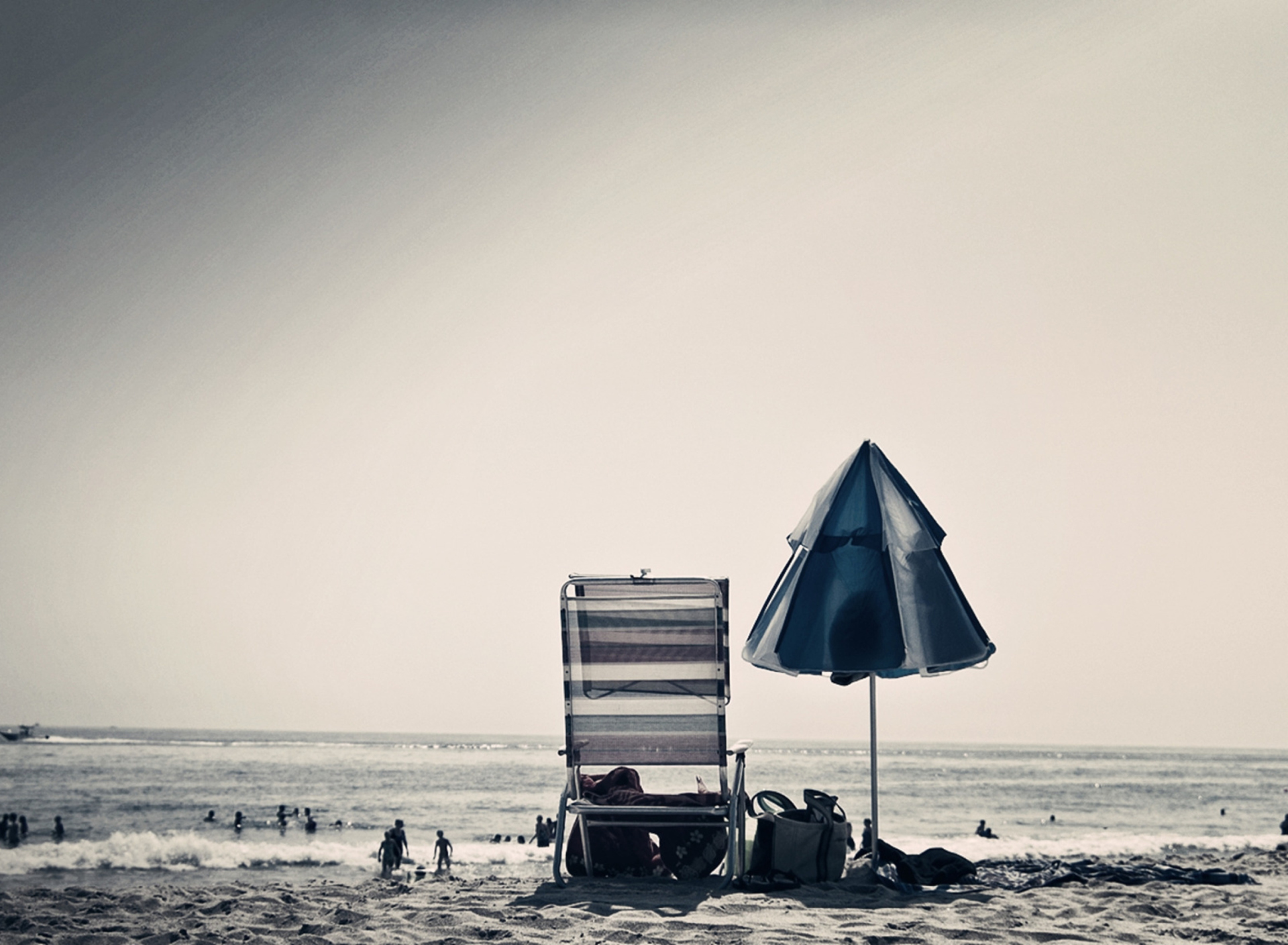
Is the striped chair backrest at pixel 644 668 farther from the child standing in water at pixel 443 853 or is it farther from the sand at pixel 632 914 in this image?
the child standing in water at pixel 443 853

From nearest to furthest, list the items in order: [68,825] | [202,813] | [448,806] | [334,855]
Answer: [334,855] → [68,825] → [202,813] → [448,806]

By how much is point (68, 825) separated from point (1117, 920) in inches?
871

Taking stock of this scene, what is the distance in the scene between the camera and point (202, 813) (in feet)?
70.3

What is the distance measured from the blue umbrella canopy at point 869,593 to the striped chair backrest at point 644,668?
13.1 inches

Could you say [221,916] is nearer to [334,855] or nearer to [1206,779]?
[334,855]

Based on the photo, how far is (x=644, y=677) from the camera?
4473mm

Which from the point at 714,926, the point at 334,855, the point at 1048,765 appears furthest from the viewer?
the point at 1048,765

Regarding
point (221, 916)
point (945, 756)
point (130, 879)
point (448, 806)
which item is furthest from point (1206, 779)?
point (221, 916)

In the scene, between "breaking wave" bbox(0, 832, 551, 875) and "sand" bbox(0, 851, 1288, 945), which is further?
"breaking wave" bbox(0, 832, 551, 875)

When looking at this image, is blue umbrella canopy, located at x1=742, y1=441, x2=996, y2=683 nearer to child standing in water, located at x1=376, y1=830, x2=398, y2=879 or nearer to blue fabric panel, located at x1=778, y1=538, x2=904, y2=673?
blue fabric panel, located at x1=778, y1=538, x2=904, y2=673

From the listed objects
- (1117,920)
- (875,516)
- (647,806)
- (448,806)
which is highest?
(875,516)

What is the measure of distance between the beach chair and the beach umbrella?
1.10 feet

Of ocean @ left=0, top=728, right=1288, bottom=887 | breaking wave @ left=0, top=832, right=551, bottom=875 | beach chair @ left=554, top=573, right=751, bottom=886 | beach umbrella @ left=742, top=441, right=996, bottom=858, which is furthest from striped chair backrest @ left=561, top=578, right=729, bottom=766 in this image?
breaking wave @ left=0, top=832, right=551, bottom=875

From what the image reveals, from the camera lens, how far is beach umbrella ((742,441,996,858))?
4.22 m
